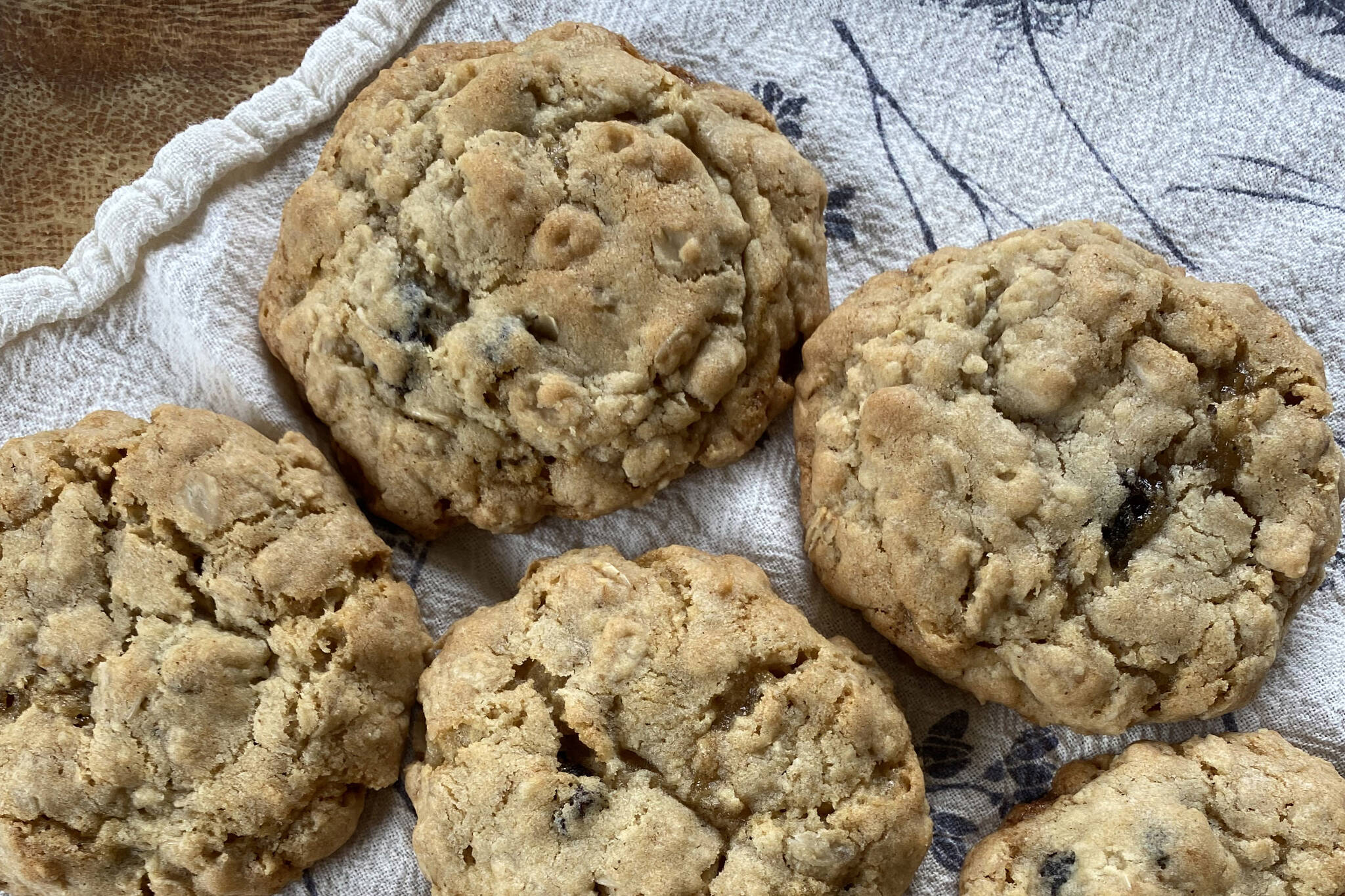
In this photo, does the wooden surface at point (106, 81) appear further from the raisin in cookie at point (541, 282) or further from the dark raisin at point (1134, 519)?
the dark raisin at point (1134, 519)

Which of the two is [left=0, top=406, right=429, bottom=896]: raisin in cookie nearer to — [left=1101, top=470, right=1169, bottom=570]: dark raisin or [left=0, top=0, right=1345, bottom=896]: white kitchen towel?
[left=0, top=0, right=1345, bottom=896]: white kitchen towel

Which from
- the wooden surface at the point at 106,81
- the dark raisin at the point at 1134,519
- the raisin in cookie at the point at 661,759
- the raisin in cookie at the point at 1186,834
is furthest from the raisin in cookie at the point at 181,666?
the dark raisin at the point at 1134,519

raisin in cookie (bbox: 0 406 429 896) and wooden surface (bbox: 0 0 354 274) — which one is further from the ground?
wooden surface (bbox: 0 0 354 274)

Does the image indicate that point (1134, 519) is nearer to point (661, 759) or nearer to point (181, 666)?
point (661, 759)

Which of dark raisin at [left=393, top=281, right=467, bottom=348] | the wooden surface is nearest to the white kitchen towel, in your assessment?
the wooden surface

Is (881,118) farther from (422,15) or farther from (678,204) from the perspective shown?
(422,15)

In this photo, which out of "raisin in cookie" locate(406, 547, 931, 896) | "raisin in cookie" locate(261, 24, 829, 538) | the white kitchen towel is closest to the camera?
"raisin in cookie" locate(406, 547, 931, 896)

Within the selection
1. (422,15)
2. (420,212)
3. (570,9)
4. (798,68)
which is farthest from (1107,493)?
(422,15)

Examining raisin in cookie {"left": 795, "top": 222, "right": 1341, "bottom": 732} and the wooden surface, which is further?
the wooden surface
